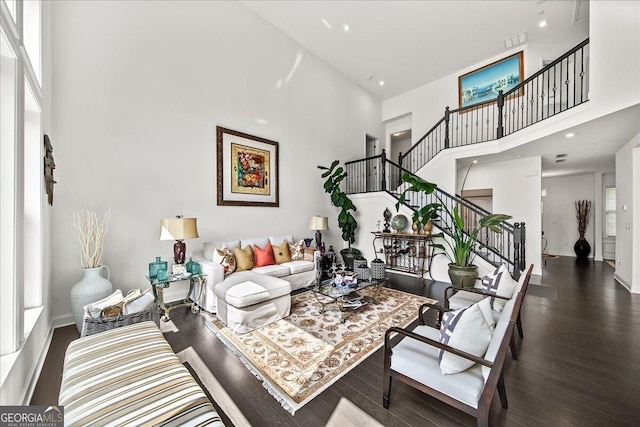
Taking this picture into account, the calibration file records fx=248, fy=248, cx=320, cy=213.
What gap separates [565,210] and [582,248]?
4.61ft

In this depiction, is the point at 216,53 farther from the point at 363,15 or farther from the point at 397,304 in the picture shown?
the point at 397,304

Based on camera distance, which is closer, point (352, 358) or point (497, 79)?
point (352, 358)

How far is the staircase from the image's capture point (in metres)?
5.71

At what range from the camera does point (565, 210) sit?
8445mm

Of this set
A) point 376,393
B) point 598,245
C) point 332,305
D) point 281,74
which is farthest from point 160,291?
point 598,245

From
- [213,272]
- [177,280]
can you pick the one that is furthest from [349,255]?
[177,280]

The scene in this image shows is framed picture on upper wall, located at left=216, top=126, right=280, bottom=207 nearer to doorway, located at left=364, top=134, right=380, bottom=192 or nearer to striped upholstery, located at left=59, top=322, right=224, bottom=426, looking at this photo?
doorway, located at left=364, top=134, right=380, bottom=192

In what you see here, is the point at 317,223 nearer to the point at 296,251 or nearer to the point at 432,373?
the point at 296,251

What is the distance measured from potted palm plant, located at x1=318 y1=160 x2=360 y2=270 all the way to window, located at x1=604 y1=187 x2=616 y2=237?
792cm

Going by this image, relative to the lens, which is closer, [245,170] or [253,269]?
[253,269]

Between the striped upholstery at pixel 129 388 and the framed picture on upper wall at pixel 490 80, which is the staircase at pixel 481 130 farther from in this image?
the striped upholstery at pixel 129 388

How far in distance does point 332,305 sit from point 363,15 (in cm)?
586

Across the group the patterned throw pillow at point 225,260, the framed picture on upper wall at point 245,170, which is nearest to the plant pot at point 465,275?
the framed picture on upper wall at point 245,170

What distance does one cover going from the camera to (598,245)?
7680 mm
